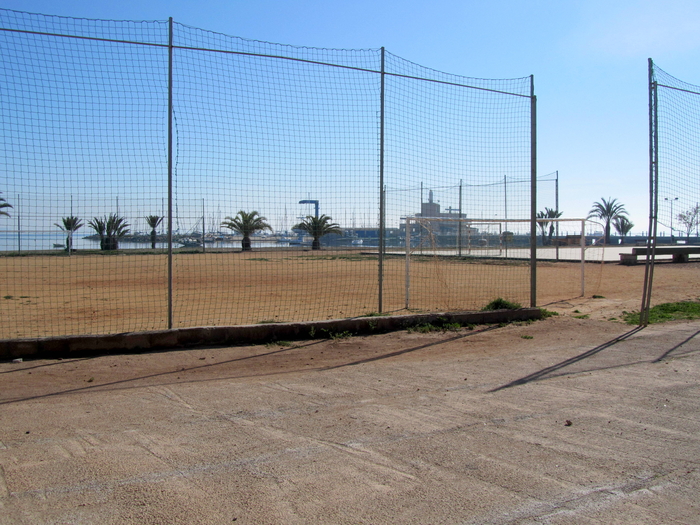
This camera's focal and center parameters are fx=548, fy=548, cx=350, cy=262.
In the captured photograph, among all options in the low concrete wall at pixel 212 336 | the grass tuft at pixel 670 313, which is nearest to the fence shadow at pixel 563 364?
the grass tuft at pixel 670 313

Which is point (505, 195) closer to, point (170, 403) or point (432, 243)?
point (432, 243)

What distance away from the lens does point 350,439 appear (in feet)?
13.5

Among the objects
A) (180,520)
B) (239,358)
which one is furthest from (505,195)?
(180,520)

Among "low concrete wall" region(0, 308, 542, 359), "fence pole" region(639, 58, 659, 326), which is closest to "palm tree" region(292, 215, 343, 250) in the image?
"low concrete wall" region(0, 308, 542, 359)

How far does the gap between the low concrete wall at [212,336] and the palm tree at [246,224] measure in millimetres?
1818

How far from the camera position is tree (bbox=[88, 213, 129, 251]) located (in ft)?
24.8

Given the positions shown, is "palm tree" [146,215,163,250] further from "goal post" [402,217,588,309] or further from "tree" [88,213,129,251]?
"goal post" [402,217,588,309]

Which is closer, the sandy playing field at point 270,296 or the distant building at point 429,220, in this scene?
the sandy playing field at point 270,296

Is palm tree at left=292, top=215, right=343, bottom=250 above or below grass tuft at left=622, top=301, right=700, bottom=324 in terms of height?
above

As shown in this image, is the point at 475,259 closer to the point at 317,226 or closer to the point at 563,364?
the point at 317,226

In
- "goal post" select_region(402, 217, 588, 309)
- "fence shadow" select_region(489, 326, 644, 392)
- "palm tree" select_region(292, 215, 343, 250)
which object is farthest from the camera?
"goal post" select_region(402, 217, 588, 309)

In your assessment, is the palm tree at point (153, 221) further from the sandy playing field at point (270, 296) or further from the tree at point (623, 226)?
the tree at point (623, 226)

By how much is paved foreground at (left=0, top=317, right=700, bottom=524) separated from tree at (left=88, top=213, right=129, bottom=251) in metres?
1.98

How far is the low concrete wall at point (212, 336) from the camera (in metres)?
6.66
